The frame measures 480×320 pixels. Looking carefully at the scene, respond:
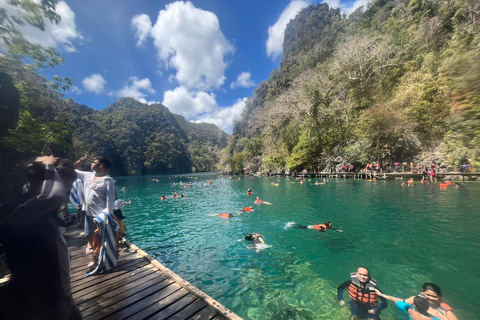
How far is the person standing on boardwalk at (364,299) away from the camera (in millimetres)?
3967

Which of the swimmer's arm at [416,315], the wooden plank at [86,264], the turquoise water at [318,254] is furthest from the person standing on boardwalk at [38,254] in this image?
the swimmer's arm at [416,315]

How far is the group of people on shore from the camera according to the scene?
3.54 metres

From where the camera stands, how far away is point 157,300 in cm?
299

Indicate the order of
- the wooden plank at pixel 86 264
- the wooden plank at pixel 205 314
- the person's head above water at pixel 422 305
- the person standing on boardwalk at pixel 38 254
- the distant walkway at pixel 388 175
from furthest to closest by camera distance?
the distant walkway at pixel 388 175 → the wooden plank at pixel 86 264 → the person's head above water at pixel 422 305 → the wooden plank at pixel 205 314 → the person standing on boardwalk at pixel 38 254

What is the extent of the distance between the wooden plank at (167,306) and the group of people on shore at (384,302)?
11.8 feet

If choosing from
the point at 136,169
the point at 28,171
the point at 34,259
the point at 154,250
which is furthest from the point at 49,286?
the point at 136,169

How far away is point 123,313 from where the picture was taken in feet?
8.85

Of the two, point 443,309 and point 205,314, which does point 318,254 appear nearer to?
point 443,309

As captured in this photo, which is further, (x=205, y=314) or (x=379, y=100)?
(x=379, y=100)

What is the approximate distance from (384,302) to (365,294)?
35 cm

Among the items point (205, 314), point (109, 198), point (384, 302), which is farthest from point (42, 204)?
point (384, 302)

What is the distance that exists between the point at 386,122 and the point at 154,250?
1318 inches

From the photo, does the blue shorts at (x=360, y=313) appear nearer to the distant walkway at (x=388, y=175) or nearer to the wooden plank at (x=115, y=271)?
the wooden plank at (x=115, y=271)

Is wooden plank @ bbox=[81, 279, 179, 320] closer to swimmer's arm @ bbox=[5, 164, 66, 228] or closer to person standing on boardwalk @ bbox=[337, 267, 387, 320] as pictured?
swimmer's arm @ bbox=[5, 164, 66, 228]
